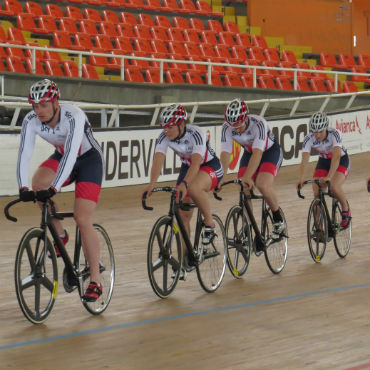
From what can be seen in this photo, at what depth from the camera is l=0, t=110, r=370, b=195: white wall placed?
11.5 m

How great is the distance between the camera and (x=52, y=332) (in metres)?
5.84

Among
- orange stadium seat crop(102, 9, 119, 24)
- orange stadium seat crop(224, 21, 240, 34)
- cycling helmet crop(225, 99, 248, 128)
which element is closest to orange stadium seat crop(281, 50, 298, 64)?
orange stadium seat crop(224, 21, 240, 34)

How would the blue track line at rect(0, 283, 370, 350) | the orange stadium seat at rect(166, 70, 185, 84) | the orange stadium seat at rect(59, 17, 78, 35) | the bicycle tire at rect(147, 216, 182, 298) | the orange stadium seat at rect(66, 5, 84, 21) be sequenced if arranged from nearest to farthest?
the blue track line at rect(0, 283, 370, 350), the bicycle tire at rect(147, 216, 182, 298), the orange stadium seat at rect(166, 70, 185, 84), the orange stadium seat at rect(59, 17, 78, 35), the orange stadium seat at rect(66, 5, 84, 21)

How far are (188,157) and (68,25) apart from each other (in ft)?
39.4

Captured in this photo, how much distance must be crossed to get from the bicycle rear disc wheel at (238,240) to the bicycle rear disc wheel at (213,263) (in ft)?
0.82

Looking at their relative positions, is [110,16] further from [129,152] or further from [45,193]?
[45,193]

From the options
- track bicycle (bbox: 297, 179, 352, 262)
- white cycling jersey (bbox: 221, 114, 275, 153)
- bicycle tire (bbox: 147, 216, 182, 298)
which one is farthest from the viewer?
track bicycle (bbox: 297, 179, 352, 262)

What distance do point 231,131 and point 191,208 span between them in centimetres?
115

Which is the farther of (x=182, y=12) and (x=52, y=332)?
(x=182, y=12)

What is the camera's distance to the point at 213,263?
24.7ft

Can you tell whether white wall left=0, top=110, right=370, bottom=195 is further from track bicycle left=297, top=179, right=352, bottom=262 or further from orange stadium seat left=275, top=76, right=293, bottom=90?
track bicycle left=297, top=179, right=352, bottom=262

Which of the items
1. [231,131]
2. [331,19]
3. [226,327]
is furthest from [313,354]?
[331,19]

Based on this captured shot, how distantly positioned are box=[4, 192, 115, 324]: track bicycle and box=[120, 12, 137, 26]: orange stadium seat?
48.5 ft

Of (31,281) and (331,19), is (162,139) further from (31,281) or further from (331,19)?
(331,19)
